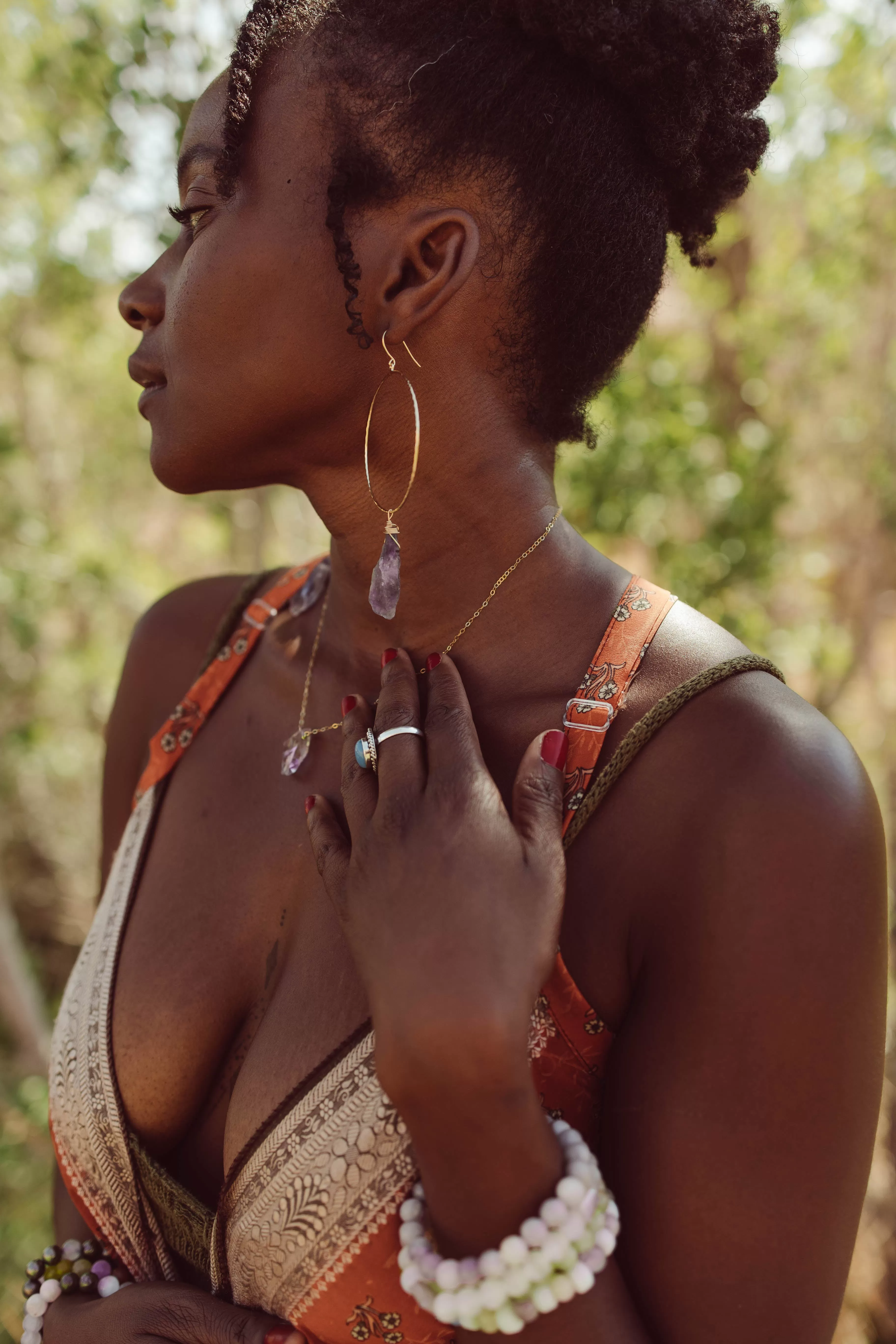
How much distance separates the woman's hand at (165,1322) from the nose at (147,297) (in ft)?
5.04

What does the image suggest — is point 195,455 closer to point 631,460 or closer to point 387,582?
point 387,582

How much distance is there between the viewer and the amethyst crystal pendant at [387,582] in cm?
165

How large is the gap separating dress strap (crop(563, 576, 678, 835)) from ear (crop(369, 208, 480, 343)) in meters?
0.55

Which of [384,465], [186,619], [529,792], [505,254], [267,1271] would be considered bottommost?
[267,1271]

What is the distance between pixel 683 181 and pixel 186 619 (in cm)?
132

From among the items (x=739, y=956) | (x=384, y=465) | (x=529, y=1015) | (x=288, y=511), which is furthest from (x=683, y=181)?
(x=288, y=511)

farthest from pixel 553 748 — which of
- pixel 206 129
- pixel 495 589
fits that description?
pixel 206 129

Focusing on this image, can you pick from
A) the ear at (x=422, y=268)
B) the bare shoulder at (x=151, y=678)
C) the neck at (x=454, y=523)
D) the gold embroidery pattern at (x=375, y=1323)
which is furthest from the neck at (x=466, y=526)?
the gold embroidery pattern at (x=375, y=1323)

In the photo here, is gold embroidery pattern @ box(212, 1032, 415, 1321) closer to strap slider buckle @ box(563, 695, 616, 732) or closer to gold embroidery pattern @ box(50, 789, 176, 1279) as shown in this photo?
gold embroidery pattern @ box(50, 789, 176, 1279)

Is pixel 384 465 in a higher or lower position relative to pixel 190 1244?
higher

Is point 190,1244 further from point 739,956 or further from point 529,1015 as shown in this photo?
point 739,956

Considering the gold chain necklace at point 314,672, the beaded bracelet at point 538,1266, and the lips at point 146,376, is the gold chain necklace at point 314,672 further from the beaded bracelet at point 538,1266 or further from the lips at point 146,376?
the beaded bracelet at point 538,1266

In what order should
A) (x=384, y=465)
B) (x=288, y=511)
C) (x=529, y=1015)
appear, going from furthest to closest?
(x=288, y=511), (x=384, y=465), (x=529, y=1015)

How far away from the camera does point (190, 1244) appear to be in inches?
63.5
